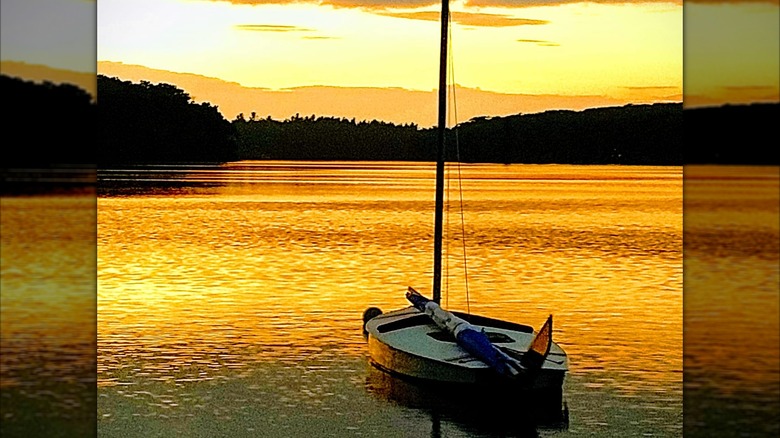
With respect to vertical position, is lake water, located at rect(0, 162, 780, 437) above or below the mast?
below

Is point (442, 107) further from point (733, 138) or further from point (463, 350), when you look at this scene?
point (733, 138)

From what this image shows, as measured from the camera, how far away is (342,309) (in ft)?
101

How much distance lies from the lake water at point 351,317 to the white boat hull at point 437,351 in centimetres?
47

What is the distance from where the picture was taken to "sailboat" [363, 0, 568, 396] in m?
16.7

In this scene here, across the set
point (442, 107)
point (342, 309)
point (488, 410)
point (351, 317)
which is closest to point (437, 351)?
point (488, 410)

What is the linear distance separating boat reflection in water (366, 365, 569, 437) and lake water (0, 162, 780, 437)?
1.6 inches

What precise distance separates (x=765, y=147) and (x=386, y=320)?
34.5ft

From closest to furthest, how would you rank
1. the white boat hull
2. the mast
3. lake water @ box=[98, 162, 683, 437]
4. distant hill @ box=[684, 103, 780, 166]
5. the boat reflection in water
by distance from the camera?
distant hill @ box=[684, 103, 780, 166] → the white boat hull → the boat reflection in water → lake water @ box=[98, 162, 683, 437] → the mast

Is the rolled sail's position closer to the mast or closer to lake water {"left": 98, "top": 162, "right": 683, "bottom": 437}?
lake water {"left": 98, "top": 162, "right": 683, "bottom": 437}

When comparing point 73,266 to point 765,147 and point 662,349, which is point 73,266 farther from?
point 765,147

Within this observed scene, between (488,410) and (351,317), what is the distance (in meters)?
12.3

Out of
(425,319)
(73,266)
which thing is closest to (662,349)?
(425,319)

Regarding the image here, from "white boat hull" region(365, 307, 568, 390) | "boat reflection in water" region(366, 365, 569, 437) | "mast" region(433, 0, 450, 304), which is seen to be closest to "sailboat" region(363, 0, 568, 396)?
"white boat hull" region(365, 307, 568, 390)

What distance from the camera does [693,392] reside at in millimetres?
8992
